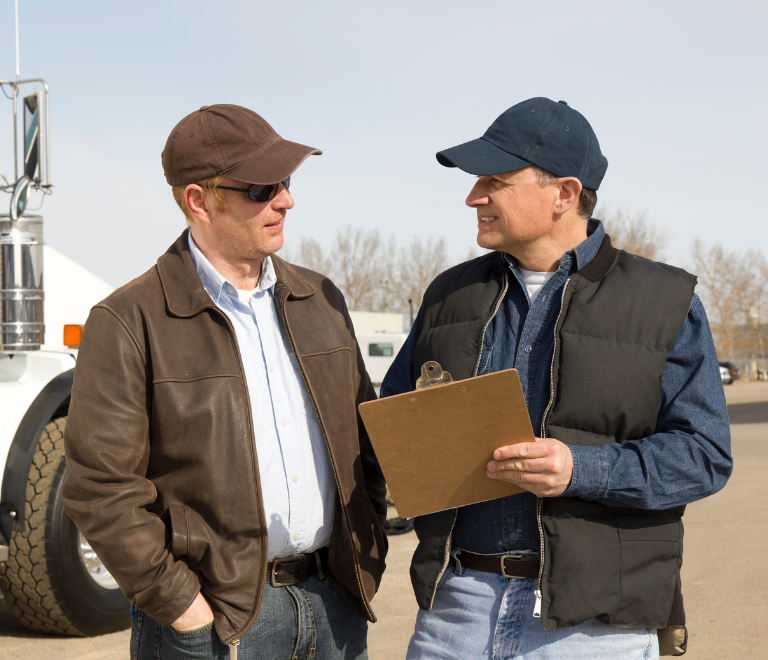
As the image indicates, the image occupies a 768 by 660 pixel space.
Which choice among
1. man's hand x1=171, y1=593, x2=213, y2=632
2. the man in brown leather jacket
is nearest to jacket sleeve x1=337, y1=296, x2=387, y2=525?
the man in brown leather jacket

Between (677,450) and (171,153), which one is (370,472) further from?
(171,153)

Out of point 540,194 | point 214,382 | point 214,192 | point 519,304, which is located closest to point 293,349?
point 214,382

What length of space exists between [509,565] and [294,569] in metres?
0.61

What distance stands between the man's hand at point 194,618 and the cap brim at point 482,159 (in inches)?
53.6

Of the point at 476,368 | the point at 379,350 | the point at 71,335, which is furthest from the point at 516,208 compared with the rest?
the point at 379,350

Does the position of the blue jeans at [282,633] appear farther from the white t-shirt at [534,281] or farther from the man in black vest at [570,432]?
the white t-shirt at [534,281]

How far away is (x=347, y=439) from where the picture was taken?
7.73 ft

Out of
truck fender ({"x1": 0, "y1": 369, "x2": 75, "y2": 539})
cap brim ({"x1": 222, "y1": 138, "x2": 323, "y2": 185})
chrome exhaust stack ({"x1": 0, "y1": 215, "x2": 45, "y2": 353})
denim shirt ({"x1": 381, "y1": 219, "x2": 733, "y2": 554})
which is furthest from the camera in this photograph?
chrome exhaust stack ({"x1": 0, "y1": 215, "x2": 45, "y2": 353})

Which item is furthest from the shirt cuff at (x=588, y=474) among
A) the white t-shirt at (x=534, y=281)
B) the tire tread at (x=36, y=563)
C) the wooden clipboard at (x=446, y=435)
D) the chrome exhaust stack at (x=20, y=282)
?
the chrome exhaust stack at (x=20, y=282)

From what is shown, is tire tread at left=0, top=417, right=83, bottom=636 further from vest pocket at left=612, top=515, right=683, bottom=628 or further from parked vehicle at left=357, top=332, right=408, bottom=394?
parked vehicle at left=357, top=332, right=408, bottom=394

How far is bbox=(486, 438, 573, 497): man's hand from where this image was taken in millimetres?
1891

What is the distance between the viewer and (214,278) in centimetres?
233

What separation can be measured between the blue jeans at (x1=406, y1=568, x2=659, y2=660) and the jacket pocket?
0.67 meters

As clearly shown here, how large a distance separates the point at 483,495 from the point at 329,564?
0.54 meters
